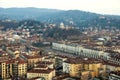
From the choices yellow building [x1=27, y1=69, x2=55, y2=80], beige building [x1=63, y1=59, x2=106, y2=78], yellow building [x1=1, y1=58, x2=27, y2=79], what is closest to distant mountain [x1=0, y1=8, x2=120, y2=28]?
beige building [x1=63, y1=59, x2=106, y2=78]

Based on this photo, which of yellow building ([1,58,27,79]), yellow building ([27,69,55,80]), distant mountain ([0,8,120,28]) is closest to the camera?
yellow building ([27,69,55,80])

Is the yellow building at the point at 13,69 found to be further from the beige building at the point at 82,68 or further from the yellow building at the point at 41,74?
the beige building at the point at 82,68

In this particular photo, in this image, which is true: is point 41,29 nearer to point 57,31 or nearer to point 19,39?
point 57,31

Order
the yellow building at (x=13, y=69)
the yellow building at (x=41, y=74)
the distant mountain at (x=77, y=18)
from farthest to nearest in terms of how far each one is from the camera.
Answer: the distant mountain at (x=77, y=18) < the yellow building at (x=13, y=69) < the yellow building at (x=41, y=74)

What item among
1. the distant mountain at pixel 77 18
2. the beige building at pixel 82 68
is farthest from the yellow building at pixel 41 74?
the distant mountain at pixel 77 18

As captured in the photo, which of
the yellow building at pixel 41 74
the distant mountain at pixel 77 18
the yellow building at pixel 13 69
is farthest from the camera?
the distant mountain at pixel 77 18

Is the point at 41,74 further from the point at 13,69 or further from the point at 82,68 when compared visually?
the point at 82,68

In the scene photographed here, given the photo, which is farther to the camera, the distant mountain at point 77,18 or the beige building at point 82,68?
the distant mountain at point 77,18

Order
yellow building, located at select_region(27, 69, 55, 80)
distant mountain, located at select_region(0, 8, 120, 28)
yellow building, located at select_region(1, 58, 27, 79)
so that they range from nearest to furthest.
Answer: yellow building, located at select_region(27, 69, 55, 80) → yellow building, located at select_region(1, 58, 27, 79) → distant mountain, located at select_region(0, 8, 120, 28)

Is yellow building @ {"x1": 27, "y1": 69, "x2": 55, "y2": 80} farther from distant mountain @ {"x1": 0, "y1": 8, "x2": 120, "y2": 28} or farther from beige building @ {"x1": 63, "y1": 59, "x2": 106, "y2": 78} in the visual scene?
distant mountain @ {"x1": 0, "y1": 8, "x2": 120, "y2": 28}

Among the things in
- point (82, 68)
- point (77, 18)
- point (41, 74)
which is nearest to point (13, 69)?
point (41, 74)

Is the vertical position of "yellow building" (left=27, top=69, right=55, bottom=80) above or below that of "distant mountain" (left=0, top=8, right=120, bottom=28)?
above
